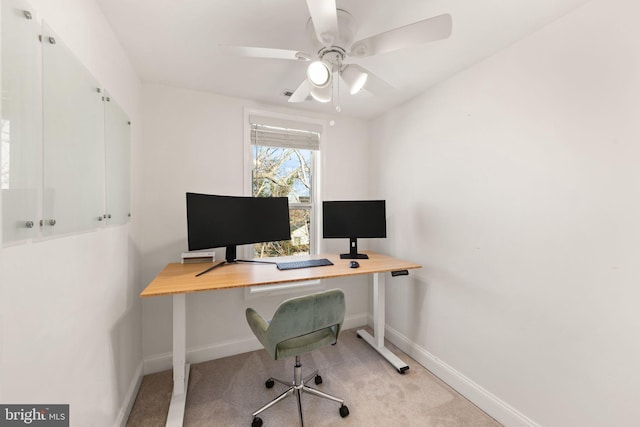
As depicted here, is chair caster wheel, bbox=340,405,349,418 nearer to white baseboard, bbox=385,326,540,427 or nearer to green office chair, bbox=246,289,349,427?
green office chair, bbox=246,289,349,427

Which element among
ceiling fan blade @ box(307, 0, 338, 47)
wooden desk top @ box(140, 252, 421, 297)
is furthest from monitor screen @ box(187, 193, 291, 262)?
ceiling fan blade @ box(307, 0, 338, 47)

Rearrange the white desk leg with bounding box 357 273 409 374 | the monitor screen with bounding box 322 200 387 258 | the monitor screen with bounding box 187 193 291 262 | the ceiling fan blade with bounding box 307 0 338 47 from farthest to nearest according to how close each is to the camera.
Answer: the monitor screen with bounding box 322 200 387 258, the white desk leg with bounding box 357 273 409 374, the monitor screen with bounding box 187 193 291 262, the ceiling fan blade with bounding box 307 0 338 47

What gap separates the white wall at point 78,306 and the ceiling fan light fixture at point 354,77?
1.29 metres

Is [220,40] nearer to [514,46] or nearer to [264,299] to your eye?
[514,46]

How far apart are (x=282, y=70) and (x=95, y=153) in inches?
53.8

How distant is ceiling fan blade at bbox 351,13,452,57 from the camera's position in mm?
1055

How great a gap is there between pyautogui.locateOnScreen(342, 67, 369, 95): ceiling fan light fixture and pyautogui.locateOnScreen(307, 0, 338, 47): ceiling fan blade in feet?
0.82

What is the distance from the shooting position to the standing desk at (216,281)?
1.58 metres

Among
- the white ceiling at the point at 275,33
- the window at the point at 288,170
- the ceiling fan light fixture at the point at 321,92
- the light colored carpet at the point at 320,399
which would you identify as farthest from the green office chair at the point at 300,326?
the white ceiling at the point at 275,33

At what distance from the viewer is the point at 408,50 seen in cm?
172

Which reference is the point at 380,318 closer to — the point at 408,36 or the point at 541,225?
the point at 541,225

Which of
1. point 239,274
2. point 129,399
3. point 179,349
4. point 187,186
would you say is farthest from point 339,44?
point 129,399

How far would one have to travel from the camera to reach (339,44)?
1.32 m

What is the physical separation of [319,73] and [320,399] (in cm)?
216
